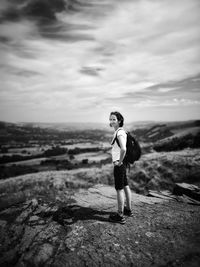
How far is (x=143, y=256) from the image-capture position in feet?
10.5

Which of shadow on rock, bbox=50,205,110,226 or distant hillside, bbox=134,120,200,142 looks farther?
distant hillside, bbox=134,120,200,142

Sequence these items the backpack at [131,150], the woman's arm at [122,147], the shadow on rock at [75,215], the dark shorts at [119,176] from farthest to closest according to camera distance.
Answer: the shadow on rock at [75,215] → the backpack at [131,150] → the dark shorts at [119,176] → the woman's arm at [122,147]

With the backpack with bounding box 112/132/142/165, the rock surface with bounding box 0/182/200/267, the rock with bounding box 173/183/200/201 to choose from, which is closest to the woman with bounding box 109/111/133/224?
the backpack with bounding box 112/132/142/165

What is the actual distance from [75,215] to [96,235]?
1.27 meters

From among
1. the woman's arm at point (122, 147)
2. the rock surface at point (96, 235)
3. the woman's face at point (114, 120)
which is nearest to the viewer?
the rock surface at point (96, 235)

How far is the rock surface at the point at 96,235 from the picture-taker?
315cm

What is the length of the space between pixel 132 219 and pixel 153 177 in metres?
7.21

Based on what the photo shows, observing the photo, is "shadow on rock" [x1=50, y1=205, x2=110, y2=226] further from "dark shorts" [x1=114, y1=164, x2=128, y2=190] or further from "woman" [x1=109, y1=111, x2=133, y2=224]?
"dark shorts" [x1=114, y1=164, x2=128, y2=190]

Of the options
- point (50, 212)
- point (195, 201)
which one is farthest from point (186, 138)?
point (50, 212)

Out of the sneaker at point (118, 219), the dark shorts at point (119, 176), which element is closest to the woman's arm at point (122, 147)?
the dark shorts at point (119, 176)

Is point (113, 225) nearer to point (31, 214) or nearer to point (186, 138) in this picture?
point (31, 214)

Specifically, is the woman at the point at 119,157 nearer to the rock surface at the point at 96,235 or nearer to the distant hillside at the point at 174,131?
the rock surface at the point at 96,235

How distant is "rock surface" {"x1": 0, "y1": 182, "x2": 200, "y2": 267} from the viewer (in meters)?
3.15

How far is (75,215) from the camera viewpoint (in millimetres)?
5000
